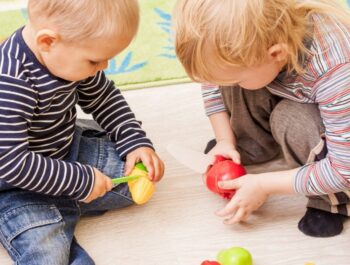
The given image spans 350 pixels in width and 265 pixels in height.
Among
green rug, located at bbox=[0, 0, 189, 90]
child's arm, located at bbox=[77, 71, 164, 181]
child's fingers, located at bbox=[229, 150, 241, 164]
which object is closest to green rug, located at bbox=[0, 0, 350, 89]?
green rug, located at bbox=[0, 0, 189, 90]

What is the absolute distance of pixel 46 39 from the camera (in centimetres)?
85

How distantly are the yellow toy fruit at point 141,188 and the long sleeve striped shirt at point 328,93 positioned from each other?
241mm

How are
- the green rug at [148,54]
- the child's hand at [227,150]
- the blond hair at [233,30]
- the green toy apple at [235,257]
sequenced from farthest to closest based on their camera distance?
the green rug at [148,54] < the child's hand at [227,150] < the green toy apple at [235,257] < the blond hair at [233,30]

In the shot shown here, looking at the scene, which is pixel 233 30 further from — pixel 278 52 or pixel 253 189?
pixel 253 189

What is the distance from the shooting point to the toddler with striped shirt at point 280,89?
0.81 m

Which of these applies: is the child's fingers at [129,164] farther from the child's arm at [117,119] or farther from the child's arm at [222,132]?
the child's arm at [222,132]

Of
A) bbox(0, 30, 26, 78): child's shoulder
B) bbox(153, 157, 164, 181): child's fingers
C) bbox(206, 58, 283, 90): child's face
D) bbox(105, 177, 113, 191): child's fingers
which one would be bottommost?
bbox(153, 157, 164, 181): child's fingers

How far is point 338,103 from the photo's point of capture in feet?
2.89

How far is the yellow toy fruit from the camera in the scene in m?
1.01

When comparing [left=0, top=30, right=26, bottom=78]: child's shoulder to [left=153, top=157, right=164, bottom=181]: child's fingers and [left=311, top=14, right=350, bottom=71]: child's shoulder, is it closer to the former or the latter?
[left=153, top=157, right=164, bottom=181]: child's fingers

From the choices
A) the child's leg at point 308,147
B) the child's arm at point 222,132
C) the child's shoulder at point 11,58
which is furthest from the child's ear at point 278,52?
the child's shoulder at point 11,58

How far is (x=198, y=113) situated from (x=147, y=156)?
0.27m

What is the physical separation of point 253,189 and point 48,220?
1.10ft

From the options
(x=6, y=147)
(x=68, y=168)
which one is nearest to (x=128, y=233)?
(x=68, y=168)
